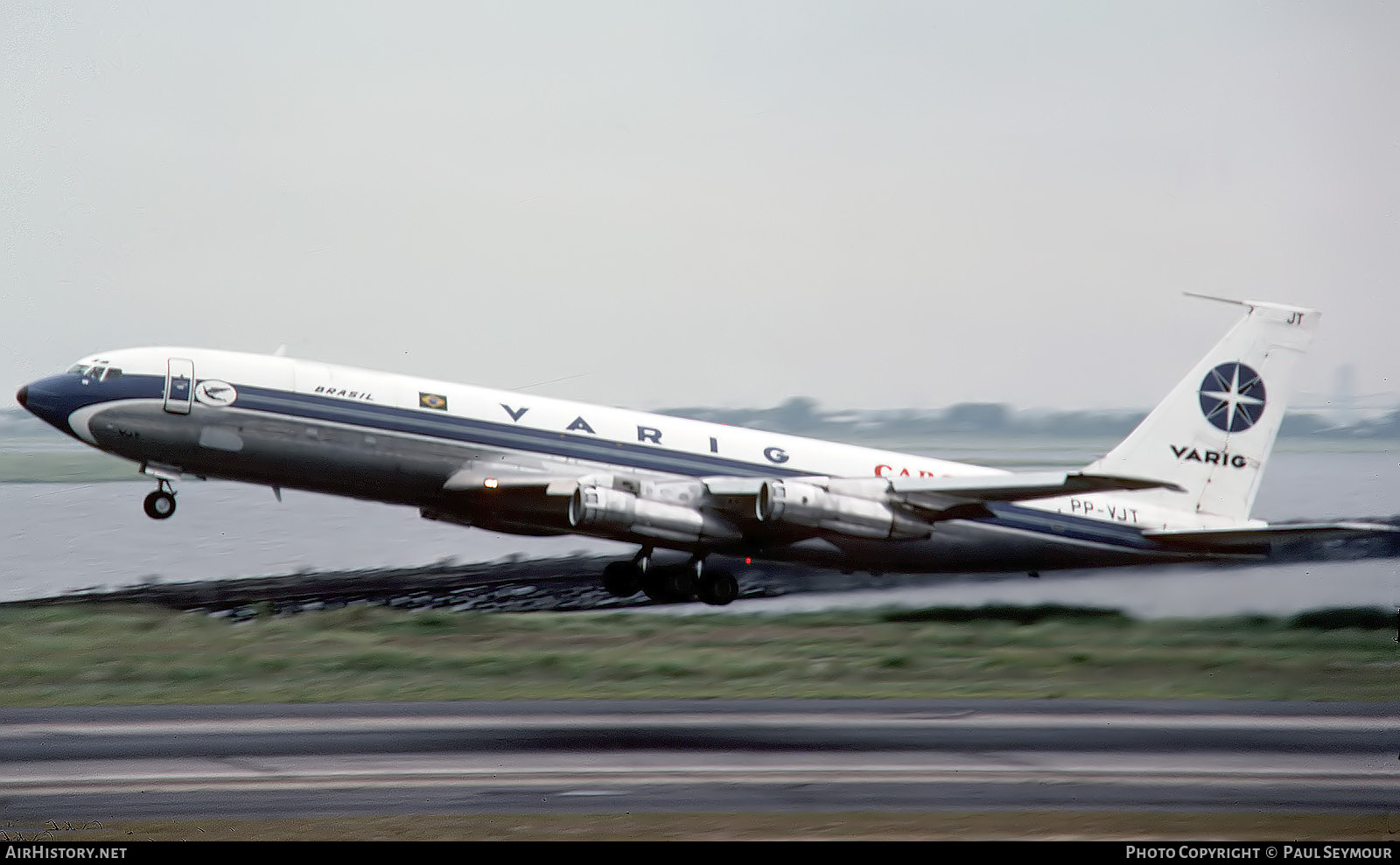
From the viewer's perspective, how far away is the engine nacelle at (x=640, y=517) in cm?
3234

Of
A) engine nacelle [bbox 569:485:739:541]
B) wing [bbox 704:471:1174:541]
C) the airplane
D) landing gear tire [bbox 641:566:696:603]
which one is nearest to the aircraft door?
the airplane

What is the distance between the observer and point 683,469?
3534cm

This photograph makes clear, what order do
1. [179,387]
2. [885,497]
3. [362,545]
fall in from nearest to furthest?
[179,387] < [885,497] < [362,545]

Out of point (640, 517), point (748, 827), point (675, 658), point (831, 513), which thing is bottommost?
point (748, 827)

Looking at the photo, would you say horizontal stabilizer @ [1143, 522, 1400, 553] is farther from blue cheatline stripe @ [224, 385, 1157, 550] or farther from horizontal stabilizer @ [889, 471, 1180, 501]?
horizontal stabilizer @ [889, 471, 1180, 501]

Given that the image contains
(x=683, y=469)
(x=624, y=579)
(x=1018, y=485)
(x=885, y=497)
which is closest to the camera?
(x=1018, y=485)

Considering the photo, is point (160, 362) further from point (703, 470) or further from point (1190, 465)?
point (1190, 465)

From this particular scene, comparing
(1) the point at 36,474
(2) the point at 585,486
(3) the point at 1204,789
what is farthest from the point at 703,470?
(1) the point at 36,474

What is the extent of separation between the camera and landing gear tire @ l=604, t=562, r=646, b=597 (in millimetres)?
37969

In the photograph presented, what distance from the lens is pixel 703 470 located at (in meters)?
35.5

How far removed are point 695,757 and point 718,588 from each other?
1289cm

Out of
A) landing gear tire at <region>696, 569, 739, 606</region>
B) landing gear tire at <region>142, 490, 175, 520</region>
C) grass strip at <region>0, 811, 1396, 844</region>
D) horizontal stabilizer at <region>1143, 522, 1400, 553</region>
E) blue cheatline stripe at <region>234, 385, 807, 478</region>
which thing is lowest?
grass strip at <region>0, 811, 1396, 844</region>

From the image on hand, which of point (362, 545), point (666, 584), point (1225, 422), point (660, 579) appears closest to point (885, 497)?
point (666, 584)

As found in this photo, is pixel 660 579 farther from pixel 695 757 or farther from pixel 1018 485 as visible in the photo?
pixel 695 757
